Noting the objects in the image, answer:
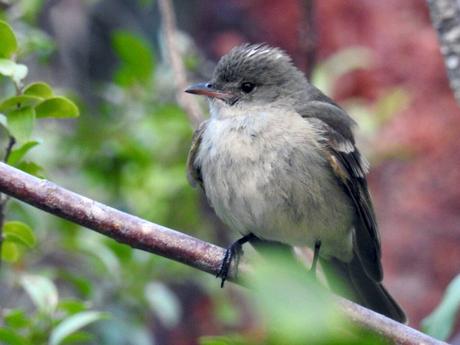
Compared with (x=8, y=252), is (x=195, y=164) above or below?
above

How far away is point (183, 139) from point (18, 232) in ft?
8.08

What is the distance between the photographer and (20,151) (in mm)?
2951

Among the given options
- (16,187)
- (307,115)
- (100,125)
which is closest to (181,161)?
(100,125)

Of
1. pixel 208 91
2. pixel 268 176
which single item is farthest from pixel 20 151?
pixel 208 91

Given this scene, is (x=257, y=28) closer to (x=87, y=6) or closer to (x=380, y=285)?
(x=87, y=6)

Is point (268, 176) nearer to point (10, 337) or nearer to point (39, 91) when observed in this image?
point (39, 91)

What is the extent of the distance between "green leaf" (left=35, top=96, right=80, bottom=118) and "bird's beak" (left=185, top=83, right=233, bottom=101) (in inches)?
50.2

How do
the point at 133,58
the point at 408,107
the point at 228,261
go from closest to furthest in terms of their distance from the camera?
the point at 228,261
the point at 133,58
the point at 408,107

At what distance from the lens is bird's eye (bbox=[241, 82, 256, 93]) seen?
14.5 ft

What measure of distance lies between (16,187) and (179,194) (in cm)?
288

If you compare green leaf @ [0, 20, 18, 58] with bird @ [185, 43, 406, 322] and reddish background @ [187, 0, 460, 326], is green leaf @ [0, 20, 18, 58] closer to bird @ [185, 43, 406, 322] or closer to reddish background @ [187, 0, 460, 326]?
bird @ [185, 43, 406, 322]

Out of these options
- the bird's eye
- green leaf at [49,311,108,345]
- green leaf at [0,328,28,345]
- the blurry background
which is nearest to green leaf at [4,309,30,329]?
green leaf at [49,311,108,345]

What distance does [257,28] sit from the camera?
7.54 m

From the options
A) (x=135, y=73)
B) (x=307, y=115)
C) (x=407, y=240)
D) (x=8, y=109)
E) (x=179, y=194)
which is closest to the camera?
(x=8, y=109)
